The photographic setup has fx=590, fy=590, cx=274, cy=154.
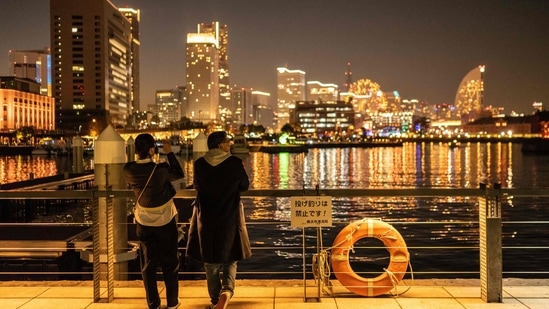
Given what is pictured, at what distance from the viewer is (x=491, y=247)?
25.5 ft

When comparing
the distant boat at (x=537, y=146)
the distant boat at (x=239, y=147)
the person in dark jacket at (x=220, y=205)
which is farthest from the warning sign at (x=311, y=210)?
the distant boat at (x=537, y=146)

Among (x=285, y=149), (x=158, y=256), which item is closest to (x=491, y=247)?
(x=158, y=256)

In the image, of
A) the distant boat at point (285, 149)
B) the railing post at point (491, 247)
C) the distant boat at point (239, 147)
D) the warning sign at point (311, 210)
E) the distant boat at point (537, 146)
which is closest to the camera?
the railing post at point (491, 247)

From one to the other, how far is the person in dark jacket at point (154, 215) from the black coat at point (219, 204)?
0.40m

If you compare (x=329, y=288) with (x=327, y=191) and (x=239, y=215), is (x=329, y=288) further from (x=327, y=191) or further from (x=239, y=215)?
(x=239, y=215)

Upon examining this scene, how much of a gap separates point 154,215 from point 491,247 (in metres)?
4.40

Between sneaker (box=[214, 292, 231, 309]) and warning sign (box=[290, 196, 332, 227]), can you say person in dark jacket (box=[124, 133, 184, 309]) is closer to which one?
sneaker (box=[214, 292, 231, 309])

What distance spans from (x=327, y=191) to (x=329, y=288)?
147cm

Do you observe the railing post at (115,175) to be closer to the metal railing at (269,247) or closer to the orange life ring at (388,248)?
the metal railing at (269,247)

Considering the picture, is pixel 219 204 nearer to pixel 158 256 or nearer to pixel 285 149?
pixel 158 256

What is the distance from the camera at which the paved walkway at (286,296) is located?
25.6 feet

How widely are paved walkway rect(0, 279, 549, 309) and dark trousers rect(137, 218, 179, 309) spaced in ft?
1.42

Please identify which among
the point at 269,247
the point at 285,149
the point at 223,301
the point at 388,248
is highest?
the point at 285,149

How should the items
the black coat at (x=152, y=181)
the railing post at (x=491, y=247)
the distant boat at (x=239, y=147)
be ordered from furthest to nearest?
the distant boat at (x=239, y=147)
the railing post at (x=491, y=247)
the black coat at (x=152, y=181)
